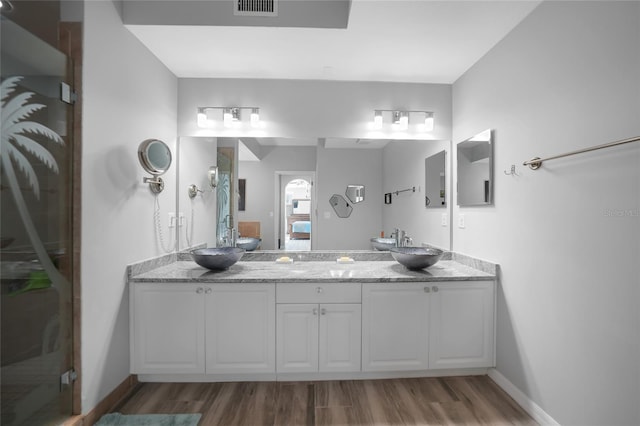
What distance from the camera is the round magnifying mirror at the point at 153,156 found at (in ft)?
6.81

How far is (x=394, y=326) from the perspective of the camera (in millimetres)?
2094

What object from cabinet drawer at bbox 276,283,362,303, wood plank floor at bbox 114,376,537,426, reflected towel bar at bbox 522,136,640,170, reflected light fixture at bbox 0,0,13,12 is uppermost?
reflected light fixture at bbox 0,0,13,12

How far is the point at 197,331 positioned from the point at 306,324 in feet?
2.48

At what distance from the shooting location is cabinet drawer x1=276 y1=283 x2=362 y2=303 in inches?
81.6

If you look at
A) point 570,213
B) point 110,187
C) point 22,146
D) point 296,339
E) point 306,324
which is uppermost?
point 22,146

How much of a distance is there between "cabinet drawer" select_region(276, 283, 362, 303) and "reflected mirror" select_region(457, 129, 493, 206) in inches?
45.7

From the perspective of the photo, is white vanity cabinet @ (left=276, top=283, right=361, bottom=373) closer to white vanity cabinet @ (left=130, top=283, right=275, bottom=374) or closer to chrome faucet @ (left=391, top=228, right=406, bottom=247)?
white vanity cabinet @ (left=130, top=283, right=275, bottom=374)

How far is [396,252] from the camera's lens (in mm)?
2365

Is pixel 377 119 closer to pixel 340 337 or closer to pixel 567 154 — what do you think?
pixel 567 154

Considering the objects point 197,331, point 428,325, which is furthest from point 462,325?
point 197,331

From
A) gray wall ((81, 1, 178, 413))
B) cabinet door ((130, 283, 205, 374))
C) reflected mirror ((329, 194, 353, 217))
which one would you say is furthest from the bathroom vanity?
reflected mirror ((329, 194, 353, 217))

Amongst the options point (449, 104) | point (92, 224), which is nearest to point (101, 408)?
point (92, 224)

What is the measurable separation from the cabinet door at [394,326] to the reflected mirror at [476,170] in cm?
83

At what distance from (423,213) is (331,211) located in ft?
2.79
